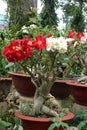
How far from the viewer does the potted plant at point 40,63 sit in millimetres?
2949

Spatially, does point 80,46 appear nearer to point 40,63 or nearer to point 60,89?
point 60,89

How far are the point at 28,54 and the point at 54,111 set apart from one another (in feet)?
1.98

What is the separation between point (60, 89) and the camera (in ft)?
14.2

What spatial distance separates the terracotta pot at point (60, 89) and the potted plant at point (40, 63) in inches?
37.5

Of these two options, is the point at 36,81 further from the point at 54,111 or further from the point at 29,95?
the point at 29,95

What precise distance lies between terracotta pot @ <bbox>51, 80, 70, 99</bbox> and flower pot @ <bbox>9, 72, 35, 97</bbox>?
10.8 inches

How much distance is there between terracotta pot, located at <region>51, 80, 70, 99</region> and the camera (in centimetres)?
427

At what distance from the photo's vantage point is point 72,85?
3836 millimetres

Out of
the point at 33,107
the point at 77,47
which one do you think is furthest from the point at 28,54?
the point at 77,47

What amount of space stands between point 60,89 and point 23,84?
46 cm

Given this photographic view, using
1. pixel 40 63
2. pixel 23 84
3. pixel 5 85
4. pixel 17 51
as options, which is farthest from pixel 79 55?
pixel 5 85

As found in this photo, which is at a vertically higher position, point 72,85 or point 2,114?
point 72,85

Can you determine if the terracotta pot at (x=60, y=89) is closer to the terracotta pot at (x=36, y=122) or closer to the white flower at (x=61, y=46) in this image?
the terracotta pot at (x=36, y=122)

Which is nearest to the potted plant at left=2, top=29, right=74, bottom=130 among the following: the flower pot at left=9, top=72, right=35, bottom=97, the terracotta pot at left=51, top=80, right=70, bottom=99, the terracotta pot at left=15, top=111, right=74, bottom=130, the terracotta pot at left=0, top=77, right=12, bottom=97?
the terracotta pot at left=15, top=111, right=74, bottom=130
